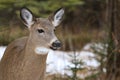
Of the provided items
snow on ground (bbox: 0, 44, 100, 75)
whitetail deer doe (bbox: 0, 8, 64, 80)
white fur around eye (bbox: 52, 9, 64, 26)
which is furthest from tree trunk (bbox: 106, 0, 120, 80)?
whitetail deer doe (bbox: 0, 8, 64, 80)

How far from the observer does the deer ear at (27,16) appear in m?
6.73

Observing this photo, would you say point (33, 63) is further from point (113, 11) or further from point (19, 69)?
point (113, 11)

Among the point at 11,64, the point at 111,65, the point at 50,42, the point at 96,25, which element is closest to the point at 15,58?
the point at 11,64

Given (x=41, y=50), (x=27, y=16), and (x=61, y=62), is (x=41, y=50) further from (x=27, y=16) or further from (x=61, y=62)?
(x=61, y=62)

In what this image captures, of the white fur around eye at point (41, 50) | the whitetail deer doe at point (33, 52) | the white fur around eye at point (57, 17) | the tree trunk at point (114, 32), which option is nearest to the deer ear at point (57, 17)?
the white fur around eye at point (57, 17)

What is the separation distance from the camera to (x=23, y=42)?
7.22 metres

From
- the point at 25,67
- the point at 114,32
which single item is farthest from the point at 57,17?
the point at 114,32

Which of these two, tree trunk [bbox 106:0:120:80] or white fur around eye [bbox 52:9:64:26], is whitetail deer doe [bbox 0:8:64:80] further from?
tree trunk [bbox 106:0:120:80]

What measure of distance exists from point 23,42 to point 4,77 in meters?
0.57

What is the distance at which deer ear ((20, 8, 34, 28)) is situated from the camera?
6.73 metres

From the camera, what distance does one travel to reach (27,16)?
6785mm

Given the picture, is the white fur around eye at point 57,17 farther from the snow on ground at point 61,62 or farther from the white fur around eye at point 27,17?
the snow on ground at point 61,62

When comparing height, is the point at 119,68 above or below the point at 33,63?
below

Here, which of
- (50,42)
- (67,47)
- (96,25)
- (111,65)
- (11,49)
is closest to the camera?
(50,42)
